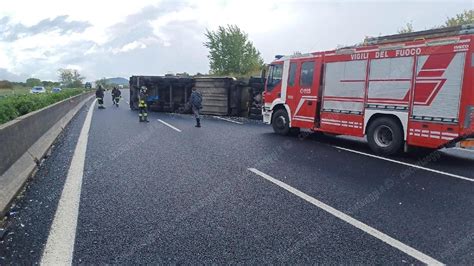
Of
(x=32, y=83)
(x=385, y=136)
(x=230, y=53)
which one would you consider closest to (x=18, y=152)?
(x=385, y=136)

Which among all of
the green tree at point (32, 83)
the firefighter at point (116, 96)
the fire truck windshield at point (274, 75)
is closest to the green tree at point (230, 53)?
the firefighter at point (116, 96)

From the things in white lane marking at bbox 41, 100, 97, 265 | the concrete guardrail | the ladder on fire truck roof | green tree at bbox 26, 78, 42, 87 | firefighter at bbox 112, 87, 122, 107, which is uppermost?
green tree at bbox 26, 78, 42, 87

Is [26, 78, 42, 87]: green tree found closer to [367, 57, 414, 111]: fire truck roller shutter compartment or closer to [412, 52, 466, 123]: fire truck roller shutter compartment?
[367, 57, 414, 111]: fire truck roller shutter compartment

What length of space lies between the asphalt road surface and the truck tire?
1.52 feet

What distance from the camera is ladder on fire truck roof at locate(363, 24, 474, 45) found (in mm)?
7367

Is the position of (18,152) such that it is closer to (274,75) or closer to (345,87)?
(345,87)

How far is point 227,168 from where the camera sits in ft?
22.6

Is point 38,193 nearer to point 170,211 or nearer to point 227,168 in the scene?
point 170,211

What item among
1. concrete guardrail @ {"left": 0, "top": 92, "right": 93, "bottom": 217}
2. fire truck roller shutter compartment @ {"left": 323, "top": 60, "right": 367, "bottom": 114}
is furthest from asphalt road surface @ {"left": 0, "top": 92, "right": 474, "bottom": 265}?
fire truck roller shutter compartment @ {"left": 323, "top": 60, "right": 367, "bottom": 114}

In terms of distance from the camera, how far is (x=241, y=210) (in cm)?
450

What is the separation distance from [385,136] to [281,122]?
→ 415 centimetres

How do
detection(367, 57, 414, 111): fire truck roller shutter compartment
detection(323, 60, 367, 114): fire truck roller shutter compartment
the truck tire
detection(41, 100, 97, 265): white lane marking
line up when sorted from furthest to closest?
1. detection(323, 60, 367, 114): fire truck roller shutter compartment
2. the truck tire
3. detection(367, 57, 414, 111): fire truck roller shutter compartment
4. detection(41, 100, 97, 265): white lane marking

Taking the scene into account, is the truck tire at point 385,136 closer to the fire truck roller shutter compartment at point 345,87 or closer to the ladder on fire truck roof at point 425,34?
the fire truck roller shutter compartment at point 345,87

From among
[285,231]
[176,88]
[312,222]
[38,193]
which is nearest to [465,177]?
[312,222]
